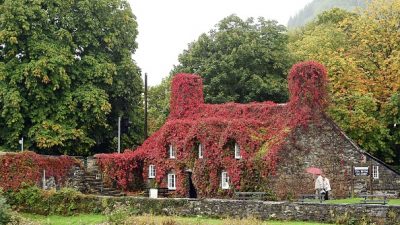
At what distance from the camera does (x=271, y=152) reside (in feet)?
127

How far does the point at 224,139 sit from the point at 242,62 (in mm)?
15745

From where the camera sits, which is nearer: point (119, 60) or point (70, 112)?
point (70, 112)

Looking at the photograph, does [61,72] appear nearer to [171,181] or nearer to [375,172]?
[171,181]

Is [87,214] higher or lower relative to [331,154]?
lower

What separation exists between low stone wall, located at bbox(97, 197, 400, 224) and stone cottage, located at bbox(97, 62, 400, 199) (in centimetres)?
744

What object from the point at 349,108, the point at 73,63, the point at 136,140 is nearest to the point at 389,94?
the point at 349,108

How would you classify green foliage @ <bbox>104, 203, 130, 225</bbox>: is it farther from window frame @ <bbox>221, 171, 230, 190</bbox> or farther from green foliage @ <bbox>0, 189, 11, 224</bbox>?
window frame @ <bbox>221, 171, 230, 190</bbox>

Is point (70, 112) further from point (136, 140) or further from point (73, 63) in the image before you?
point (136, 140)

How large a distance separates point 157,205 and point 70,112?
48.8ft

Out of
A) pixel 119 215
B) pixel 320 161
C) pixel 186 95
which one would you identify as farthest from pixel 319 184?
pixel 186 95

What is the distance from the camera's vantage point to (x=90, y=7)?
48562 mm

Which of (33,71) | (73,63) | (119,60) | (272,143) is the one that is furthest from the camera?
(119,60)

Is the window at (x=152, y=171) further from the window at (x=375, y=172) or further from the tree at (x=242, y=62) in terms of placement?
the window at (x=375, y=172)

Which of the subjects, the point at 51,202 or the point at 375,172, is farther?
the point at 375,172
